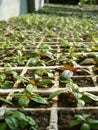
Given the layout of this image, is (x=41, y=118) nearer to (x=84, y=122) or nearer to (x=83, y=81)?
(x=84, y=122)

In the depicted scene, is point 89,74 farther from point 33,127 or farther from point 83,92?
point 33,127

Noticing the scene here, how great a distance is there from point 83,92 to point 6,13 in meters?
6.43

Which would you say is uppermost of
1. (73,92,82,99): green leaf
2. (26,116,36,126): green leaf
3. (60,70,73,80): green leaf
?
(26,116,36,126): green leaf

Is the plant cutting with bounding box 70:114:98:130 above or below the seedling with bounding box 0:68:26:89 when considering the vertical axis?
above

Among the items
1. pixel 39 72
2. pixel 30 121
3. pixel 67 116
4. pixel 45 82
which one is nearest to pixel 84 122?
pixel 67 116

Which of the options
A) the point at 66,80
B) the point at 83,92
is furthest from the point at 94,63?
the point at 83,92

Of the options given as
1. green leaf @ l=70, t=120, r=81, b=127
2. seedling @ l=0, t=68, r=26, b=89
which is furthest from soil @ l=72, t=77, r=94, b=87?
green leaf @ l=70, t=120, r=81, b=127

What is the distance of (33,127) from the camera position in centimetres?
179

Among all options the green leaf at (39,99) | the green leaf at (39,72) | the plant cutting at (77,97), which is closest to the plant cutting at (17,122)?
the green leaf at (39,99)

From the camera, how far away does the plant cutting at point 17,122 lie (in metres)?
1.79

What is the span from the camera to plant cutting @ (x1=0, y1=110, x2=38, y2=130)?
1.79 m

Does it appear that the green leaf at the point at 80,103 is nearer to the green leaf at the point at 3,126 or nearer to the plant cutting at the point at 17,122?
the plant cutting at the point at 17,122

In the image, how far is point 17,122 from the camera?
181 centimetres

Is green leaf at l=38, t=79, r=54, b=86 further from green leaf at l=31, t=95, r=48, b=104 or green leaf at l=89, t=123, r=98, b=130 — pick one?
green leaf at l=89, t=123, r=98, b=130
